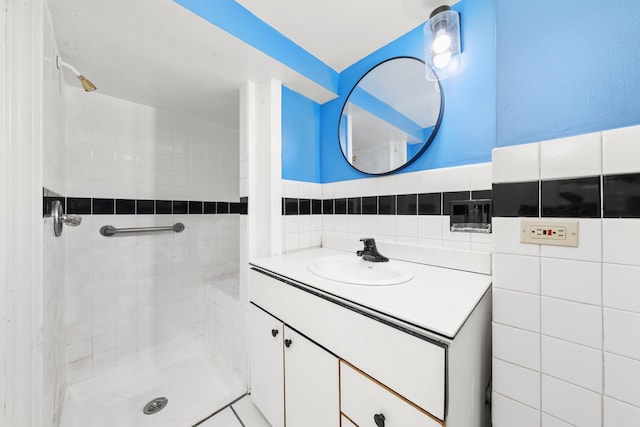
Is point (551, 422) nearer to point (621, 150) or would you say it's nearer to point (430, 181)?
point (621, 150)

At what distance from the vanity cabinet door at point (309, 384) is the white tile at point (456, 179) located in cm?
90

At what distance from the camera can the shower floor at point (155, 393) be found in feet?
3.93

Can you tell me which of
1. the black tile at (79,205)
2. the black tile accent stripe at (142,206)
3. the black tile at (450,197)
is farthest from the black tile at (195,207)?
the black tile at (450,197)

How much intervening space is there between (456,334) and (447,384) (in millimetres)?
107

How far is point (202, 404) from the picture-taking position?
4.23ft

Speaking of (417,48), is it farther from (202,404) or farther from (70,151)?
(202,404)

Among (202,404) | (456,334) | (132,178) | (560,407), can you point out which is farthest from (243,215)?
(560,407)

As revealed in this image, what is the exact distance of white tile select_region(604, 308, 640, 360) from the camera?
543mm

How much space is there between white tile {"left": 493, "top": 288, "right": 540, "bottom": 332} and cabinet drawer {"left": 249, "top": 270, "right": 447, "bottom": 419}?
0.40 m

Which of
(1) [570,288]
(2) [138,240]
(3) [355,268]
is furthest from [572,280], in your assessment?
(2) [138,240]

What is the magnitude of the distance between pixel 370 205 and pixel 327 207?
0.37 metres

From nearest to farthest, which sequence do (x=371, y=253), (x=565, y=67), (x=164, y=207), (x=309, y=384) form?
(x=565, y=67) → (x=309, y=384) → (x=371, y=253) → (x=164, y=207)

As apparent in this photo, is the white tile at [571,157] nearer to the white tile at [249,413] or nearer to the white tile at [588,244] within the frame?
A: the white tile at [588,244]

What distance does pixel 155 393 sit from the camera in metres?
1.39
